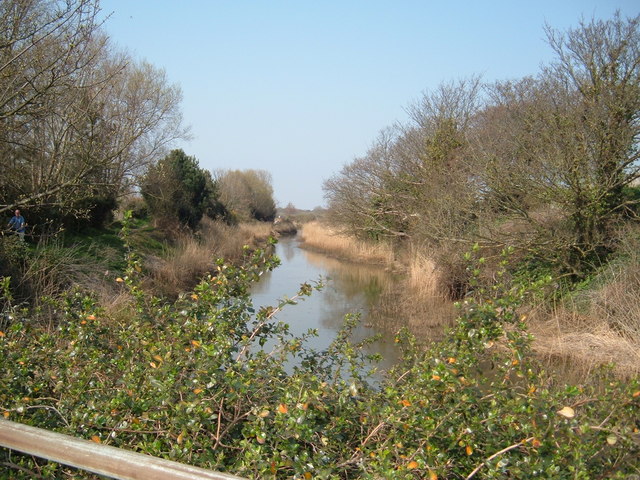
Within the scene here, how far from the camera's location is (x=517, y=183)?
43.4ft

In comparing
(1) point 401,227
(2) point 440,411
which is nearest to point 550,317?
(2) point 440,411

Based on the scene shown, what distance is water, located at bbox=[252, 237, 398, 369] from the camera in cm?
1188

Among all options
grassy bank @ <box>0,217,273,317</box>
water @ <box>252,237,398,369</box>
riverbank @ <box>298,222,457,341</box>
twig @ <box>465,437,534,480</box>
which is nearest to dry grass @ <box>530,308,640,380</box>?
riverbank @ <box>298,222,457,341</box>

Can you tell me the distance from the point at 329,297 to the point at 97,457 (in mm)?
Answer: 15853

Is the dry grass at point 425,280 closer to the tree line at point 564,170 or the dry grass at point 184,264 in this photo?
the tree line at point 564,170

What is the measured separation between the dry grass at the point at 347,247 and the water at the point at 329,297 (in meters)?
0.91

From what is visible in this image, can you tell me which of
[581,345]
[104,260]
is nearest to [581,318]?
[581,345]

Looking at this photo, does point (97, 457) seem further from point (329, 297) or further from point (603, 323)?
point (329, 297)

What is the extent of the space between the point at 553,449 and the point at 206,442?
1.90m

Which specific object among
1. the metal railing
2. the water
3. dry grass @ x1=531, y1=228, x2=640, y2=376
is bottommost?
the water

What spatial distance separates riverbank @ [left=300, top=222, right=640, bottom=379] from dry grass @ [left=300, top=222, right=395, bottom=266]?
33.8 ft

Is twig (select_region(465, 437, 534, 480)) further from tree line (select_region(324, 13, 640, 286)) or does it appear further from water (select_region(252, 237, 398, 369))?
tree line (select_region(324, 13, 640, 286))

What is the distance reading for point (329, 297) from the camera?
18.7 metres

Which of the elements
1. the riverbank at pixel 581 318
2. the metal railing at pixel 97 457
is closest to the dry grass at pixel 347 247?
the riverbank at pixel 581 318
